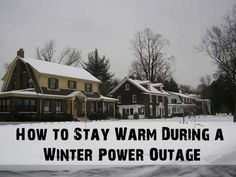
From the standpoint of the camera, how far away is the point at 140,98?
17.4ft

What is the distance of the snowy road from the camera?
354 centimetres

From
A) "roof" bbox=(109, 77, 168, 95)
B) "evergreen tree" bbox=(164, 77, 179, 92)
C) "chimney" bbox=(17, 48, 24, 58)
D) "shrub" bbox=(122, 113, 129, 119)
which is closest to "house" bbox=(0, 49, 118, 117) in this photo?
"chimney" bbox=(17, 48, 24, 58)

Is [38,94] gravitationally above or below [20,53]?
below

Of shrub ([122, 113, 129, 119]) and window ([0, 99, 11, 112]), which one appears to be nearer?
window ([0, 99, 11, 112])

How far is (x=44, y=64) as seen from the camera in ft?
13.3

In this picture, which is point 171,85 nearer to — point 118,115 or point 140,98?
point 140,98

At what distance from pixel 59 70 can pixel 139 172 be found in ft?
5.67

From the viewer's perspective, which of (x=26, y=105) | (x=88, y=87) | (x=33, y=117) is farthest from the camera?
(x=88, y=87)

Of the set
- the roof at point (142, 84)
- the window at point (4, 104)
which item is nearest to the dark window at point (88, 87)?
the roof at point (142, 84)

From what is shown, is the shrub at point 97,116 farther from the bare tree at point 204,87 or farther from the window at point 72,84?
the bare tree at point 204,87

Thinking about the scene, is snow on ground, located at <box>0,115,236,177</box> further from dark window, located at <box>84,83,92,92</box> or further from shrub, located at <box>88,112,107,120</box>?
dark window, located at <box>84,83,92,92</box>

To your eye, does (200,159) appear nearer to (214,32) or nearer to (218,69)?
(218,69)

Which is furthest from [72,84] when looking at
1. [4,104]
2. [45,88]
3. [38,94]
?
[4,104]

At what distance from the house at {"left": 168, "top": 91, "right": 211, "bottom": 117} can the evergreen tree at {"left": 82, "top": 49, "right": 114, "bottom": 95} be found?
1.11m
